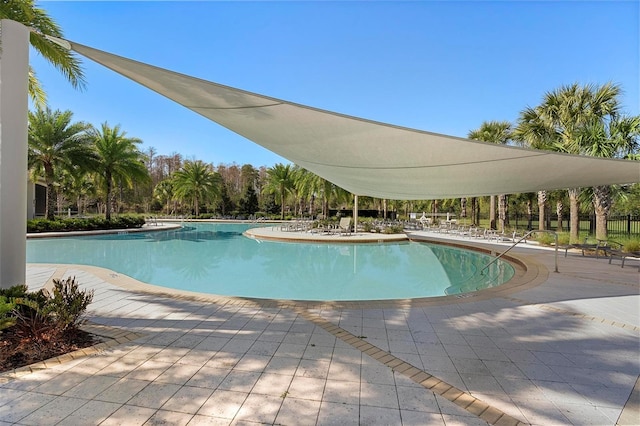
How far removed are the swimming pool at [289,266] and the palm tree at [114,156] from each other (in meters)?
5.04

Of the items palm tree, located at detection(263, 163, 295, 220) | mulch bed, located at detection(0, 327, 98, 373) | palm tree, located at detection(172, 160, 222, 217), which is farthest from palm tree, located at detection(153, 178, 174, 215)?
mulch bed, located at detection(0, 327, 98, 373)

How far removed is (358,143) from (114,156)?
59.9 ft

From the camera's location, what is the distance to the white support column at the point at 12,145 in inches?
117

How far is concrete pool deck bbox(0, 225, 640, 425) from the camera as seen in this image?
1.96 meters

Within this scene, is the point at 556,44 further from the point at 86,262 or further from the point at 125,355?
the point at 86,262

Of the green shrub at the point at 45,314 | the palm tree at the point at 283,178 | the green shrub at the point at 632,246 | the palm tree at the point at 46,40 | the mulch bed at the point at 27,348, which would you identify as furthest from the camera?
the palm tree at the point at 283,178

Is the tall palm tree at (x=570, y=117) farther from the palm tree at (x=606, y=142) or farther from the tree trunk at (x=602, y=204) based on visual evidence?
the tree trunk at (x=602, y=204)

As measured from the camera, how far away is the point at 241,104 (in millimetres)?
3727

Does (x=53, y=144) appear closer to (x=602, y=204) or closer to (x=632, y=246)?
(x=602, y=204)

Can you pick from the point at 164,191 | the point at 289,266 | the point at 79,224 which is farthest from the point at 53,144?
the point at 164,191

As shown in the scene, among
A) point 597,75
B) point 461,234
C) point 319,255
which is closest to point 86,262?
point 319,255

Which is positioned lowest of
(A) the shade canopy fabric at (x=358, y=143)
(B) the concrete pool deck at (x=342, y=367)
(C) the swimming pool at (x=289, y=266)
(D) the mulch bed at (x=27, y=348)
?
(C) the swimming pool at (x=289, y=266)

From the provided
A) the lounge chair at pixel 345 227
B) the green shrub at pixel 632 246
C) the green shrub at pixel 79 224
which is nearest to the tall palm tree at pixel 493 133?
the lounge chair at pixel 345 227

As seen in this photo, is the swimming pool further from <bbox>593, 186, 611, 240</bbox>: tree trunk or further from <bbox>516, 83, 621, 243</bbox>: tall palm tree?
<bbox>516, 83, 621, 243</bbox>: tall palm tree
